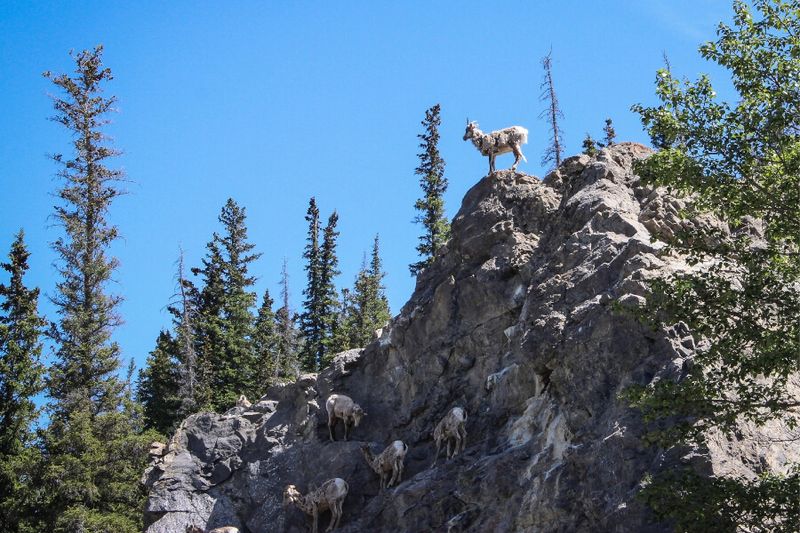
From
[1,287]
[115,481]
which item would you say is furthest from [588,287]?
[1,287]

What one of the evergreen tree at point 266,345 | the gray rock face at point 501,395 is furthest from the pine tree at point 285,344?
the gray rock face at point 501,395

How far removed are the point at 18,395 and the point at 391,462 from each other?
18.1m

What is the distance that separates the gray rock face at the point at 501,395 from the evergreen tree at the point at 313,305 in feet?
59.1

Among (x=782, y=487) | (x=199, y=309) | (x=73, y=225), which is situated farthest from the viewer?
(x=199, y=309)

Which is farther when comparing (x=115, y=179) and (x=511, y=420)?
(x=115, y=179)

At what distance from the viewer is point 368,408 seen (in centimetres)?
3023

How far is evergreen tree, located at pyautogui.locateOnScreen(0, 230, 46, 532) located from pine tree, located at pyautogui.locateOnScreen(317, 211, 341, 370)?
14.5m

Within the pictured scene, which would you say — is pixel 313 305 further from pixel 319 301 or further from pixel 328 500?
pixel 328 500

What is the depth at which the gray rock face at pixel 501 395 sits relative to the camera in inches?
834

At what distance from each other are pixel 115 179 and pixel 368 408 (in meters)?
21.0

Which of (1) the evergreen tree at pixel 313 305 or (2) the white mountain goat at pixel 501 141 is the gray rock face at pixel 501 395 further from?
(1) the evergreen tree at pixel 313 305

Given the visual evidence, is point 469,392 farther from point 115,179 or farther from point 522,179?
point 115,179

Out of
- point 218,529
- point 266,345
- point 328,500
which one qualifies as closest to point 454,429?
point 328,500

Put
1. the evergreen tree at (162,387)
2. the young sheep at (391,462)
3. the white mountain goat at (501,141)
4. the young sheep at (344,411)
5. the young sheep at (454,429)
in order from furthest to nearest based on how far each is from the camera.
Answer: the evergreen tree at (162,387), the white mountain goat at (501,141), the young sheep at (344,411), the young sheep at (391,462), the young sheep at (454,429)
